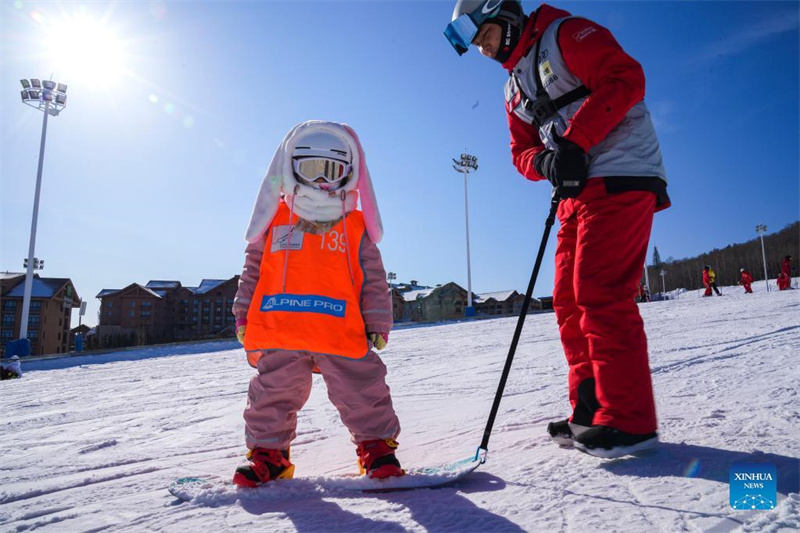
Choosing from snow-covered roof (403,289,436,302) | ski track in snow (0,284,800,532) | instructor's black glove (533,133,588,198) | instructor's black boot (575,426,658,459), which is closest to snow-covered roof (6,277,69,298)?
snow-covered roof (403,289,436,302)

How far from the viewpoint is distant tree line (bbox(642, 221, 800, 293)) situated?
222 feet

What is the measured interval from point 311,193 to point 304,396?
A: 0.85 meters

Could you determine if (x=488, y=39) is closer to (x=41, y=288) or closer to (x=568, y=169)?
(x=568, y=169)

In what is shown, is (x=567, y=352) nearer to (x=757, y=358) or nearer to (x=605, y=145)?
(x=605, y=145)

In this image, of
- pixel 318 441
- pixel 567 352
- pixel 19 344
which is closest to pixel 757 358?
pixel 567 352

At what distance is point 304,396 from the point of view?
1725 mm

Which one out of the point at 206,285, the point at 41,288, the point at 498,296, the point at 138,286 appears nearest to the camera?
the point at 41,288

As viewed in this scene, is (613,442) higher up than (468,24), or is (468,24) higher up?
(468,24)

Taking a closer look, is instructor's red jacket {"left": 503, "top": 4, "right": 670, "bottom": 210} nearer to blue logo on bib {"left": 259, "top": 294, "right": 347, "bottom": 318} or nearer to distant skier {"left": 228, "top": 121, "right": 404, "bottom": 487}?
distant skier {"left": 228, "top": 121, "right": 404, "bottom": 487}

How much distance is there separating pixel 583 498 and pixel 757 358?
240cm

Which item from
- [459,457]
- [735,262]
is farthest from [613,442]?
[735,262]

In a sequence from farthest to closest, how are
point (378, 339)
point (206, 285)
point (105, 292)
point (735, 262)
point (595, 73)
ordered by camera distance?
point (735, 262), point (206, 285), point (105, 292), point (378, 339), point (595, 73)

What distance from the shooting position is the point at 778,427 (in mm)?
1461

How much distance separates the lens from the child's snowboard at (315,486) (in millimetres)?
1320
